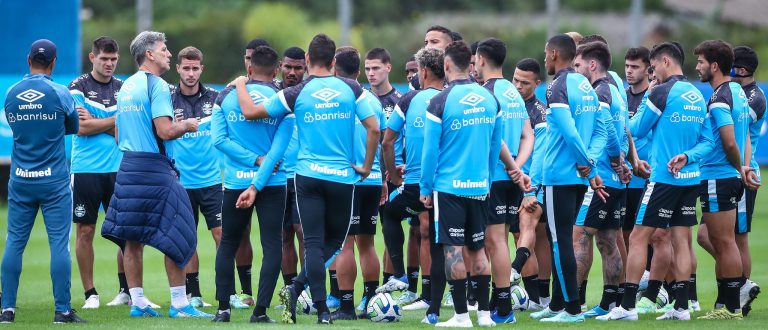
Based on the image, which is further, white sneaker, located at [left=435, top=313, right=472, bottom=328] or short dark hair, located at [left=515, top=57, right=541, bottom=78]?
short dark hair, located at [left=515, top=57, right=541, bottom=78]

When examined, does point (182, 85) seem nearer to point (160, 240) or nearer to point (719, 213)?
point (160, 240)

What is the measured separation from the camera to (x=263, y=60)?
34.3 feet

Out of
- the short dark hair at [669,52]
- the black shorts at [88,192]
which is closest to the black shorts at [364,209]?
the black shorts at [88,192]

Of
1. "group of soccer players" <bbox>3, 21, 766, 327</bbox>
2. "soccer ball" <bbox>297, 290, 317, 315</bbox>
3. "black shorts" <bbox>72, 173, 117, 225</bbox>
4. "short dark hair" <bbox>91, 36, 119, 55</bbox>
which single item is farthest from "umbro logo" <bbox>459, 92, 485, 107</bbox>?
"black shorts" <bbox>72, 173, 117, 225</bbox>

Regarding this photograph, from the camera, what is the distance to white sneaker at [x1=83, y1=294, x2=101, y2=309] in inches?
468

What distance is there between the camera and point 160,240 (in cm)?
1068

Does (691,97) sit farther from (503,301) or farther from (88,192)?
(88,192)

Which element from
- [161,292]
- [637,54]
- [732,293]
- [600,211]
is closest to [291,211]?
[161,292]

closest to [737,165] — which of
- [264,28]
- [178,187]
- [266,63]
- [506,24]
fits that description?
[266,63]

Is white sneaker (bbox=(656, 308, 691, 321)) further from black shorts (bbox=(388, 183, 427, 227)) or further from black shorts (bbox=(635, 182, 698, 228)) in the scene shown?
black shorts (bbox=(388, 183, 427, 227))

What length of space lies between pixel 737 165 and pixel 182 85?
18.5ft

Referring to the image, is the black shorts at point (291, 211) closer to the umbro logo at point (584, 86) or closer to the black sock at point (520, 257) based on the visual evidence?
the black sock at point (520, 257)

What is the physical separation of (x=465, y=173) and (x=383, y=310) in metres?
1.70

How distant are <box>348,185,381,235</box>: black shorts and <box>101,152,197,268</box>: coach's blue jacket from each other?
156 centimetres
